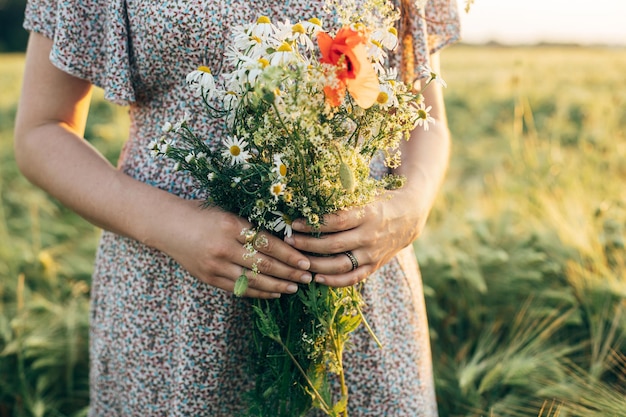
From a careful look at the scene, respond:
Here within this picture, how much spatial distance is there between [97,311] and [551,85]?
12.2 metres

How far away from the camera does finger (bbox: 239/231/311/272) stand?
45.4 inches

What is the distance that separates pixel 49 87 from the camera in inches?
55.6

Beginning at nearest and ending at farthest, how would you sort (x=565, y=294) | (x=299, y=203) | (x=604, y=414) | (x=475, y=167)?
1. (x=299, y=203)
2. (x=604, y=414)
3. (x=565, y=294)
4. (x=475, y=167)

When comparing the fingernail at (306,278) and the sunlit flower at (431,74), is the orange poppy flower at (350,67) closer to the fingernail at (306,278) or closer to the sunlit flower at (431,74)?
the sunlit flower at (431,74)

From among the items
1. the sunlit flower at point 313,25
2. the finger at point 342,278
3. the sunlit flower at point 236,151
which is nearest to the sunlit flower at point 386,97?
the sunlit flower at point 313,25

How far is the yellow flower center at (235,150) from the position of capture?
3.45 ft

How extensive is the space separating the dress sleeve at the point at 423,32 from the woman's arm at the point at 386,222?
6 cm

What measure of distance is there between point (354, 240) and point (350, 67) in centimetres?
40

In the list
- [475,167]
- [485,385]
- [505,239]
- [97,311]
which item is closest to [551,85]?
[475,167]

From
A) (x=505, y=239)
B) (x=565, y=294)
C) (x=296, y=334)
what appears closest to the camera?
(x=296, y=334)

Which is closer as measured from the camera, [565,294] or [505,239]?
[565,294]

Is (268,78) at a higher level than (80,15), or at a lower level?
higher

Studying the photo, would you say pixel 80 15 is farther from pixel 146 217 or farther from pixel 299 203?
pixel 299 203

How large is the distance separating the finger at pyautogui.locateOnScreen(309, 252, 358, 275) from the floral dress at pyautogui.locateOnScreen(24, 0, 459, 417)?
29 centimetres
